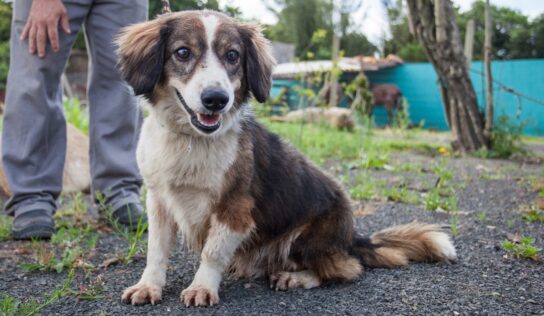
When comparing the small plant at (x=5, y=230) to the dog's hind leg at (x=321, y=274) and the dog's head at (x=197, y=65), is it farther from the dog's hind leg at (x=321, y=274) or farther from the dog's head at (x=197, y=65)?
the dog's hind leg at (x=321, y=274)

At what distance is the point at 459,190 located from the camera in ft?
17.7

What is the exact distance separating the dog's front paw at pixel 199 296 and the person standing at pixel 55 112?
0.98m

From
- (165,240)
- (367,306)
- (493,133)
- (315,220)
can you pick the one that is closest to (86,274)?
(165,240)

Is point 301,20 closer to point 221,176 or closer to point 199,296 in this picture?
point 221,176

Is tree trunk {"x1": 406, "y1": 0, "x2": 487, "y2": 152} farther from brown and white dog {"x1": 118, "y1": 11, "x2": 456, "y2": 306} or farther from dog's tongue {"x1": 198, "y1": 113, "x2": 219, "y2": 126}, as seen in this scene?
dog's tongue {"x1": 198, "y1": 113, "x2": 219, "y2": 126}

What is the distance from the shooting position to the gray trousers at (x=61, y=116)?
3639mm

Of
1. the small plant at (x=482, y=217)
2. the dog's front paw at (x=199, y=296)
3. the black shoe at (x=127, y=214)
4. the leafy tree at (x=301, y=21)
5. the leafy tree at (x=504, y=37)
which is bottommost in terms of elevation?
the small plant at (x=482, y=217)

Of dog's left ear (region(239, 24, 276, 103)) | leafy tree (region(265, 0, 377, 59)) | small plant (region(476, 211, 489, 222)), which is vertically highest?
leafy tree (region(265, 0, 377, 59))

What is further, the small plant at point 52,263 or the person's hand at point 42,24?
the person's hand at point 42,24

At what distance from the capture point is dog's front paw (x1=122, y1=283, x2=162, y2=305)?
2.54 m

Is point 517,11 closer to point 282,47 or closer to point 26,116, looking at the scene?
point 282,47

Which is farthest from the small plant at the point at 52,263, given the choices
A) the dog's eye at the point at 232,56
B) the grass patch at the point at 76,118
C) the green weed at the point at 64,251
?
the grass patch at the point at 76,118

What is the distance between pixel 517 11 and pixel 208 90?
26.2m

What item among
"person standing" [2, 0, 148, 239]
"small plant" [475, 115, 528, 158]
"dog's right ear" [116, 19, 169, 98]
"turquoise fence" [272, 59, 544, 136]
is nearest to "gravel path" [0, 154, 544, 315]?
"person standing" [2, 0, 148, 239]
